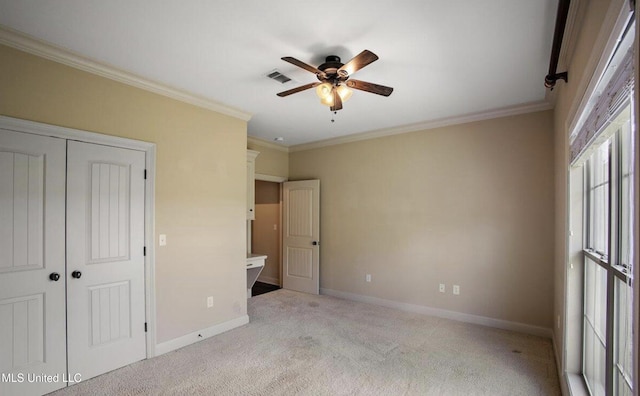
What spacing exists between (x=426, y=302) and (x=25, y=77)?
15.7 feet

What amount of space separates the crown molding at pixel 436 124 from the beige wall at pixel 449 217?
71 millimetres

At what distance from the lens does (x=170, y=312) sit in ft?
10.5

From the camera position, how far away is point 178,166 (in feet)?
10.8

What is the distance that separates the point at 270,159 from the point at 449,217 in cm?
312

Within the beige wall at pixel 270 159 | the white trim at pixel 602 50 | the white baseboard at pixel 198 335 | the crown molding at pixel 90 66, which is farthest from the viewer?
the beige wall at pixel 270 159

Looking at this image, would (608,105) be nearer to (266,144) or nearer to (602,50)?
(602,50)

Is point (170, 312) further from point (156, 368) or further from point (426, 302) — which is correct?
point (426, 302)

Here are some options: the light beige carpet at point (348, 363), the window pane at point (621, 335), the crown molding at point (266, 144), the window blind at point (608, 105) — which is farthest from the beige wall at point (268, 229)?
the window pane at point (621, 335)

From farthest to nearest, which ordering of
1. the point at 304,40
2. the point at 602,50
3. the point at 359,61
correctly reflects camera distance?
the point at 304,40, the point at 359,61, the point at 602,50

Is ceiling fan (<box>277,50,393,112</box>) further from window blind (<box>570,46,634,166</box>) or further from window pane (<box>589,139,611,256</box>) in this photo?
window pane (<box>589,139,611,256</box>)

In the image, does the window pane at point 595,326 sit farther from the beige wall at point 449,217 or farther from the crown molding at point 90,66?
the crown molding at point 90,66

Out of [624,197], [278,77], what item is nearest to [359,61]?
[278,77]

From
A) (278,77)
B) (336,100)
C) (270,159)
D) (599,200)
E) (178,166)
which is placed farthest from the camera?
(270,159)

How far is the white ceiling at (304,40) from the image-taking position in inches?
76.0
